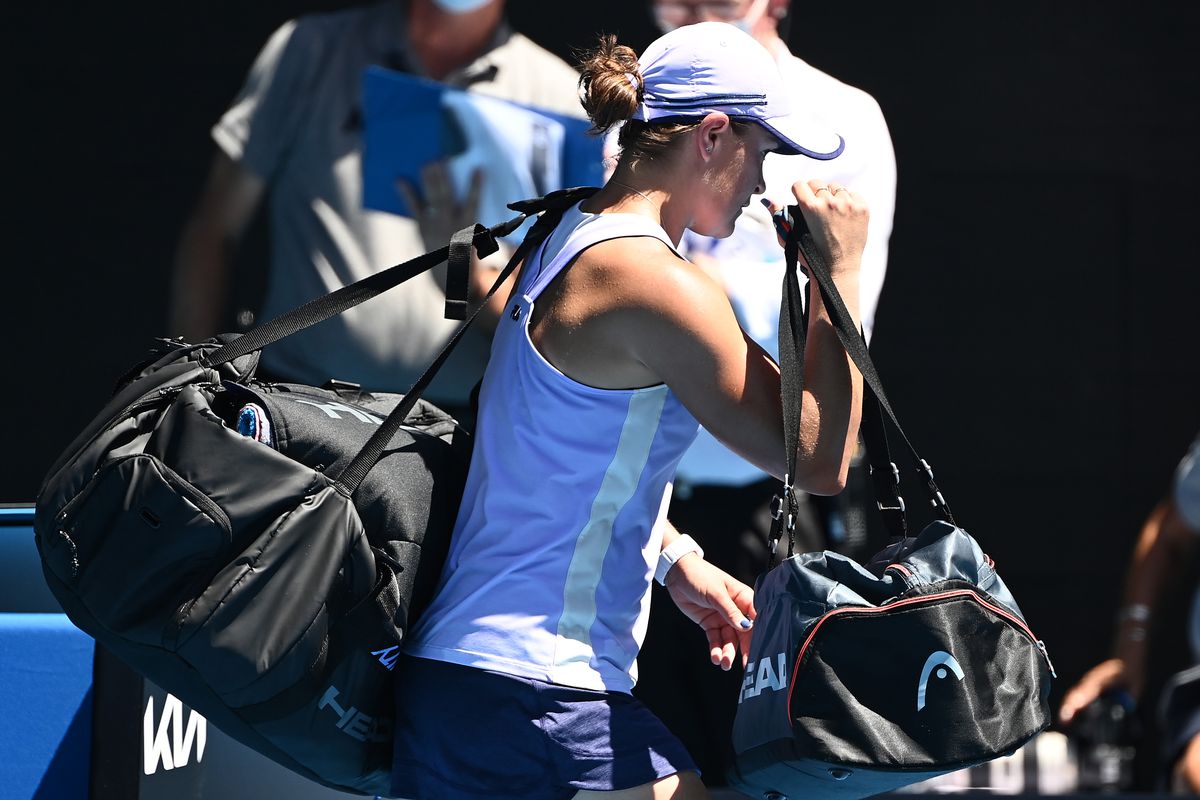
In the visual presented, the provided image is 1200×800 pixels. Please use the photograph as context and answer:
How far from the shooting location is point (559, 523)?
5.87 feet

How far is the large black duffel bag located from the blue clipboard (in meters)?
1.79

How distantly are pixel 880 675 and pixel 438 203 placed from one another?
7.25ft

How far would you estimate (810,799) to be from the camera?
5.74 ft

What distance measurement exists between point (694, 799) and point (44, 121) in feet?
10.00

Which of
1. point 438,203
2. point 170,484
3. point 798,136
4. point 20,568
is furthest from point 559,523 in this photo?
point 438,203

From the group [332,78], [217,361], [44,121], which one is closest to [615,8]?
[332,78]

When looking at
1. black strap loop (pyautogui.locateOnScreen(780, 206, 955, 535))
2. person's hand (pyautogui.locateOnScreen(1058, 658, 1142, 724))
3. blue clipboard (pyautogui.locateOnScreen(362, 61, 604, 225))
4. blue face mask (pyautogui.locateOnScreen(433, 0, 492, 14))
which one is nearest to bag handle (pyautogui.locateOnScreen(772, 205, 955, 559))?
black strap loop (pyautogui.locateOnScreen(780, 206, 955, 535))

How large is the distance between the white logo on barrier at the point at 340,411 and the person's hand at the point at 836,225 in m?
0.60

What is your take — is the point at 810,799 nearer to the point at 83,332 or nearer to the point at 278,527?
the point at 278,527

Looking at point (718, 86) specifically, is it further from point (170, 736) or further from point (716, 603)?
point (170, 736)

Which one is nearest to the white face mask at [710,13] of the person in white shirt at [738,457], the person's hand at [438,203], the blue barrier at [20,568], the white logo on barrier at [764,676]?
the person in white shirt at [738,457]

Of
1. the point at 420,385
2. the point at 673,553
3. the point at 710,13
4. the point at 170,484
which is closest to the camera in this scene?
the point at 170,484

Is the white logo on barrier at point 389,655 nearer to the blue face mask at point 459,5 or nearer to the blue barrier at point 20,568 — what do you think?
the blue barrier at point 20,568

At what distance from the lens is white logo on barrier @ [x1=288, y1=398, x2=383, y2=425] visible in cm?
185
